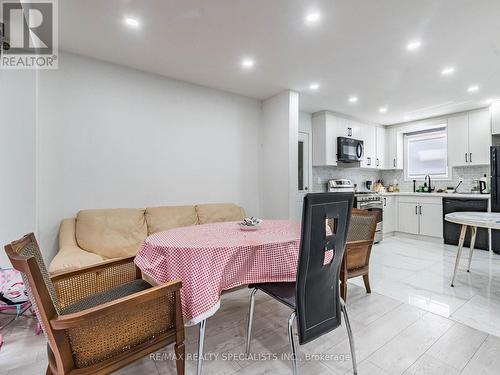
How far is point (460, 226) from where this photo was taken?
428 centimetres

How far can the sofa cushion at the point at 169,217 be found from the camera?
294 centimetres

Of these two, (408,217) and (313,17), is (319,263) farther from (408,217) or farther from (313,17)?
(408,217)

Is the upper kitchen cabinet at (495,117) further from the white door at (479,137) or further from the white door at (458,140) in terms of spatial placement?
the white door at (458,140)

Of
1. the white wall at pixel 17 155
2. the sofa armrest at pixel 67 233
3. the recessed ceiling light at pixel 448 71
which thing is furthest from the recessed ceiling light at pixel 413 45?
the sofa armrest at pixel 67 233

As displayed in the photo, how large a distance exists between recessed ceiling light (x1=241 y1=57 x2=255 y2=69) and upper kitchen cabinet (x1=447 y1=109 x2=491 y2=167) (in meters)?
4.25

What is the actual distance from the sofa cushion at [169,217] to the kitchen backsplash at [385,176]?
8.62ft

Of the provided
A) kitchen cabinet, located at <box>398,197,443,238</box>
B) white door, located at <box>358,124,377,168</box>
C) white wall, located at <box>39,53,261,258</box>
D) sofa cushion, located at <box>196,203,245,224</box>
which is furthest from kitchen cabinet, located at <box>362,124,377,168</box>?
sofa cushion, located at <box>196,203,245,224</box>

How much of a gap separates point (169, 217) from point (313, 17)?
259 centimetres

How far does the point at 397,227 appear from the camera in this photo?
5.20 meters

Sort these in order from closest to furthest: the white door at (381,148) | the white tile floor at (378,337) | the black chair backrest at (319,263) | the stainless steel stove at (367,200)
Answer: the black chair backrest at (319,263) → the white tile floor at (378,337) → the stainless steel stove at (367,200) → the white door at (381,148)

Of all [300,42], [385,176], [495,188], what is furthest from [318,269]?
[385,176]

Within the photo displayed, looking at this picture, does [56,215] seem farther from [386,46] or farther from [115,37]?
[386,46]

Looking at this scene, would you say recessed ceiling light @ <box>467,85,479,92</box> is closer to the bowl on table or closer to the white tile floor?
the white tile floor
